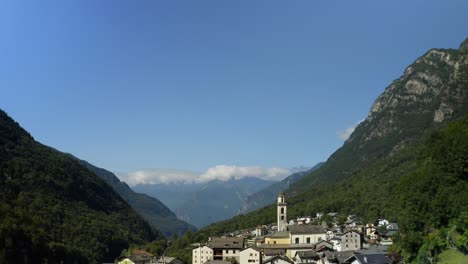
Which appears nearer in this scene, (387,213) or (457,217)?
(457,217)

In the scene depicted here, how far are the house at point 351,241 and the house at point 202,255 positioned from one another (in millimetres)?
27070

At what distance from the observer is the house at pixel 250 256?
304 feet

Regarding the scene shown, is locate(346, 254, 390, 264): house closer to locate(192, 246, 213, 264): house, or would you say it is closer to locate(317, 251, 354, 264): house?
locate(317, 251, 354, 264): house

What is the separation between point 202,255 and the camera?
103 metres

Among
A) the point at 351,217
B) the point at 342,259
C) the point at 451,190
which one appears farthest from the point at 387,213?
the point at 451,190

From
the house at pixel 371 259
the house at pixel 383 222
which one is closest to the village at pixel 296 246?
the house at pixel 383 222

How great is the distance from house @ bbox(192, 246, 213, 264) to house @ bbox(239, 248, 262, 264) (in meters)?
9.66

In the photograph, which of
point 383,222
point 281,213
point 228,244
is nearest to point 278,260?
point 228,244

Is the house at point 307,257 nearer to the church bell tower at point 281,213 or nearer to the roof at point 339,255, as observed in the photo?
the roof at point 339,255

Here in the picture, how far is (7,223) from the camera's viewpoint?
109m

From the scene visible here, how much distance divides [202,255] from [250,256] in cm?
1359

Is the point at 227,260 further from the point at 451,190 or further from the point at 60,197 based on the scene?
the point at 60,197

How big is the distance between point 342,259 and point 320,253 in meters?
10.8

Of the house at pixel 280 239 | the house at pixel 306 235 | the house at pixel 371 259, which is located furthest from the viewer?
the house at pixel 280 239
